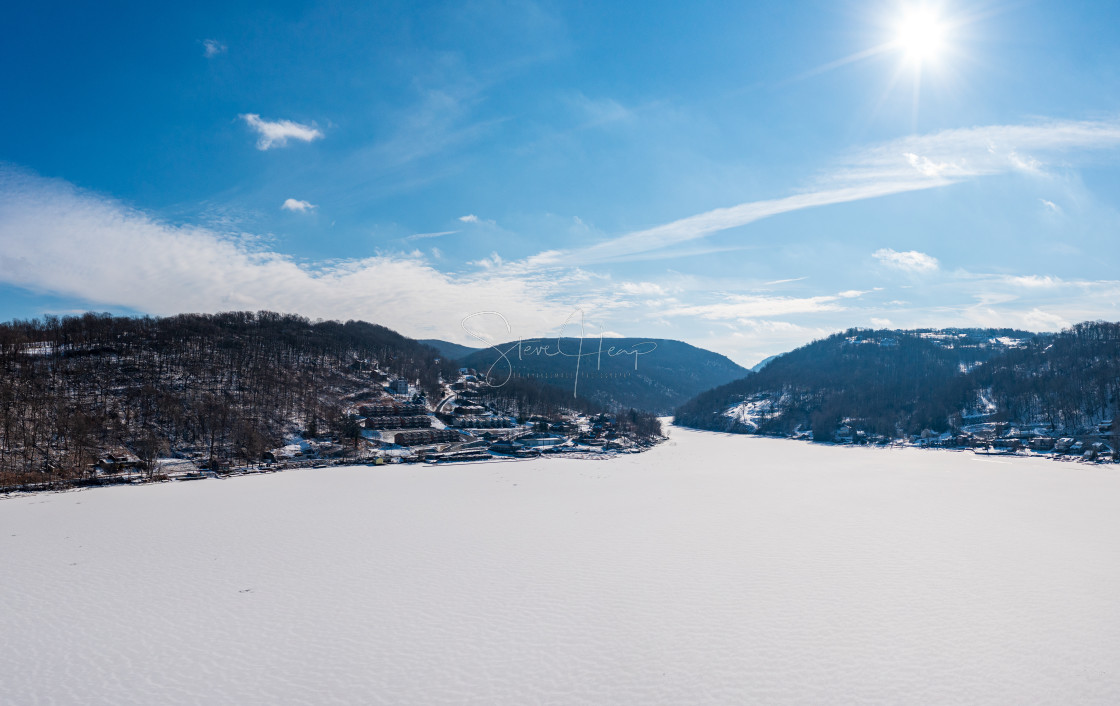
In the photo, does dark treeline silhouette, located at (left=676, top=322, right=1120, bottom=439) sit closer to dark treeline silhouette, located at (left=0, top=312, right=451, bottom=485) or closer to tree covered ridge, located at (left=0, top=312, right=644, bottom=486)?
tree covered ridge, located at (left=0, top=312, right=644, bottom=486)

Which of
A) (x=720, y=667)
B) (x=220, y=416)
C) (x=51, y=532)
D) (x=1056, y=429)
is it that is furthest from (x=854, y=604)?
(x=1056, y=429)

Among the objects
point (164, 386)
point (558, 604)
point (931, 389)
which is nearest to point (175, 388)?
point (164, 386)

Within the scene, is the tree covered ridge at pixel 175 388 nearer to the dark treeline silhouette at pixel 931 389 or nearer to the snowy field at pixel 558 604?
the snowy field at pixel 558 604

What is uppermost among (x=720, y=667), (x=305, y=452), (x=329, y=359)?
(x=329, y=359)

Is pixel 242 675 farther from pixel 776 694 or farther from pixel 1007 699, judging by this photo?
pixel 1007 699

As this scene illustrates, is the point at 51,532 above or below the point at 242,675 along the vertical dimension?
below

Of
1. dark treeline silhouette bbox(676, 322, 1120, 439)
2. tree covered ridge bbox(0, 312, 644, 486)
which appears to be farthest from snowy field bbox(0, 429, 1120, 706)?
dark treeline silhouette bbox(676, 322, 1120, 439)
